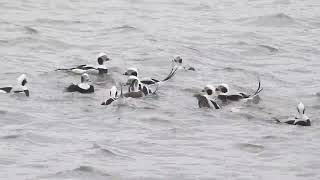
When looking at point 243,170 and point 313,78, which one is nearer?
point 243,170

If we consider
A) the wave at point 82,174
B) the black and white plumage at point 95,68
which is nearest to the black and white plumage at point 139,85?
the black and white plumage at point 95,68

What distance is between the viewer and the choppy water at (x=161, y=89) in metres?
13.6

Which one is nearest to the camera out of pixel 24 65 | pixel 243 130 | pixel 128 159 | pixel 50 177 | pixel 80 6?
pixel 50 177

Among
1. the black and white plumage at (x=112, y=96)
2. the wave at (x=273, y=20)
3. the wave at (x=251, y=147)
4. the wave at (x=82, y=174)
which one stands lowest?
the wave at (x=251, y=147)

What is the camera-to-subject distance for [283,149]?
1464cm

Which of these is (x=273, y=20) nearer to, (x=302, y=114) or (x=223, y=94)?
(x=223, y=94)

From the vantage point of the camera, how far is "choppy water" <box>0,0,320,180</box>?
44.6ft

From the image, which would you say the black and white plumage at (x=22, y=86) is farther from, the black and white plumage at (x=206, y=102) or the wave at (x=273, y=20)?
the wave at (x=273, y=20)

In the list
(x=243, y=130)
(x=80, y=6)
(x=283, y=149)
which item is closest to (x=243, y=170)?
(x=283, y=149)

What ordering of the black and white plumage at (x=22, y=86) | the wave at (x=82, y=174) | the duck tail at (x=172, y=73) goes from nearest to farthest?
the wave at (x=82, y=174) < the black and white plumage at (x=22, y=86) < the duck tail at (x=172, y=73)

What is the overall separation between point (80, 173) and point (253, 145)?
10.6ft

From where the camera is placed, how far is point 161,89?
19.3m

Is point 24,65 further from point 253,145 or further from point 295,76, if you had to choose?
point 253,145

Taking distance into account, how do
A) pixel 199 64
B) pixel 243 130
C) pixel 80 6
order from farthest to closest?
1. pixel 80 6
2. pixel 199 64
3. pixel 243 130
